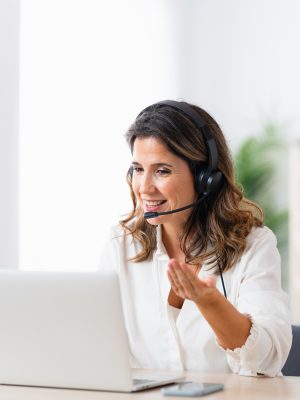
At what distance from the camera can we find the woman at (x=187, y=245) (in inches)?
80.1

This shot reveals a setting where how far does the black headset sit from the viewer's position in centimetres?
210

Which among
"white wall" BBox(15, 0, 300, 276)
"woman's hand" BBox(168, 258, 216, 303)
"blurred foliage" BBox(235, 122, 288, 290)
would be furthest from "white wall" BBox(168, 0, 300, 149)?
"woman's hand" BBox(168, 258, 216, 303)

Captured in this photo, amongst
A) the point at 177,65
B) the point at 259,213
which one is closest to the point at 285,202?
the point at 177,65

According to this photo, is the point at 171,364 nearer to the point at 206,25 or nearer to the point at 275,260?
the point at 275,260

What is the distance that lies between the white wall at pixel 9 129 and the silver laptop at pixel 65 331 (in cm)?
163

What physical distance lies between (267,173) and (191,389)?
12.0 ft

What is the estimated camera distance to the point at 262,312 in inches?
74.6

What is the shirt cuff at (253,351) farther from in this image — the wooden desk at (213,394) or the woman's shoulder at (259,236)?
the woman's shoulder at (259,236)

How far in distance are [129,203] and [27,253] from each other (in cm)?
91

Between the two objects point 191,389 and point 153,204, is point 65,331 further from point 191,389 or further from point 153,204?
point 153,204

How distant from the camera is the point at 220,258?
2.11 metres

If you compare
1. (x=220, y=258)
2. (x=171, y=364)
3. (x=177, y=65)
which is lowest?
(x=171, y=364)

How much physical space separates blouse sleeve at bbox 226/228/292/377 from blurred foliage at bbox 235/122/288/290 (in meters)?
2.86

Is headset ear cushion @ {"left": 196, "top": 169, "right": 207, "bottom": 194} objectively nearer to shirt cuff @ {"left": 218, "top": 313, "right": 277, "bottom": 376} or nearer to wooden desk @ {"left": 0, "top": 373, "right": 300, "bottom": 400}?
shirt cuff @ {"left": 218, "top": 313, "right": 277, "bottom": 376}
